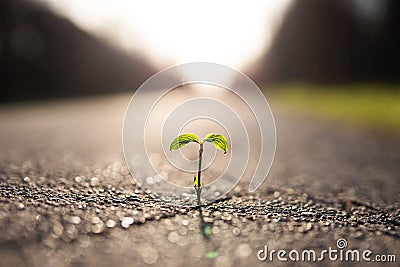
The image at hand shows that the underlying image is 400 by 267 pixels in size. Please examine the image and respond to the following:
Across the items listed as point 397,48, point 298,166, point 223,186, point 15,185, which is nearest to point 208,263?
point 223,186

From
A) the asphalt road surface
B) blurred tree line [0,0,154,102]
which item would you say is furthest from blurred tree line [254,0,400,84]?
the asphalt road surface

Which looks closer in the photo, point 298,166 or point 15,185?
point 15,185

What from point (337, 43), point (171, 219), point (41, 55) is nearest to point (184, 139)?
point (171, 219)

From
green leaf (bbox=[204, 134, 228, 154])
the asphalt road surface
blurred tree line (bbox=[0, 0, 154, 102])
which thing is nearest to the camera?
the asphalt road surface

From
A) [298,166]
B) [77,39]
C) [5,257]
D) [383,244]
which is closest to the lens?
[5,257]

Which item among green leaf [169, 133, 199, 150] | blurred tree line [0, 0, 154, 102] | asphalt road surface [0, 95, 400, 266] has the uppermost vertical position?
blurred tree line [0, 0, 154, 102]

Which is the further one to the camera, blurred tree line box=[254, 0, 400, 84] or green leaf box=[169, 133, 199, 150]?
blurred tree line box=[254, 0, 400, 84]

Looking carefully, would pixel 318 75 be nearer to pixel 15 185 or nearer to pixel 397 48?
pixel 397 48

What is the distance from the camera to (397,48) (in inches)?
757

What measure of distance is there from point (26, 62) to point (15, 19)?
241cm

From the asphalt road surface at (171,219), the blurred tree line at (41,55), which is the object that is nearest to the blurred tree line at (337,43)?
the blurred tree line at (41,55)

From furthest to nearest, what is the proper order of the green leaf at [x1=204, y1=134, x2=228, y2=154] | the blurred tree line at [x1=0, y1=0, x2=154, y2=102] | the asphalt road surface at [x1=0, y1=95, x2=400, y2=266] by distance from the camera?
the blurred tree line at [x1=0, y1=0, x2=154, y2=102], the green leaf at [x1=204, y1=134, x2=228, y2=154], the asphalt road surface at [x1=0, y1=95, x2=400, y2=266]

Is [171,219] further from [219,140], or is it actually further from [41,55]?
[41,55]

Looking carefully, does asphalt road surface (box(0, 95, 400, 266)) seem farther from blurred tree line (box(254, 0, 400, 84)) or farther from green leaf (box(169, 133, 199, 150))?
blurred tree line (box(254, 0, 400, 84))
